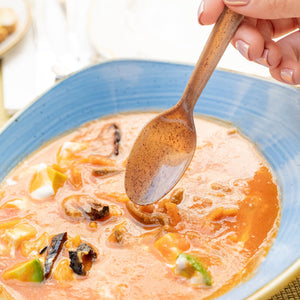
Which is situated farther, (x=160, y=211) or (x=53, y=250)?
(x=160, y=211)

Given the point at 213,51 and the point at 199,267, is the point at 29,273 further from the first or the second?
the point at 213,51

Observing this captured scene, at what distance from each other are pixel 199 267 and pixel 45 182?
1000mm

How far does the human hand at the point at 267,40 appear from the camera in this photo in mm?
2417

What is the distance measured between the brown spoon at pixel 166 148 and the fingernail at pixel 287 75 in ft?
1.73

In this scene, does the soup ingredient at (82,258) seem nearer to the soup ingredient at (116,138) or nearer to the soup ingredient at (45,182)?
the soup ingredient at (45,182)

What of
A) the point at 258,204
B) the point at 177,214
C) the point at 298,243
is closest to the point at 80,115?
the point at 177,214

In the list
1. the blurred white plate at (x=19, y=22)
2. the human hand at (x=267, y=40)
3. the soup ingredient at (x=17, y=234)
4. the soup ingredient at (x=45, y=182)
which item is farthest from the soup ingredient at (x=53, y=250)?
the blurred white plate at (x=19, y=22)

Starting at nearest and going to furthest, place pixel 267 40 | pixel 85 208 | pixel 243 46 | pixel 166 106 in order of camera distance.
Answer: pixel 85 208 → pixel 243 46 → pixel 267 40 → pixel 166 106

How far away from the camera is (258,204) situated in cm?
246

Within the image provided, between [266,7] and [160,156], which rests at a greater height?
[266,7]

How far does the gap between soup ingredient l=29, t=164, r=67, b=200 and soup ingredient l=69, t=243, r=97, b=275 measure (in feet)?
1.53

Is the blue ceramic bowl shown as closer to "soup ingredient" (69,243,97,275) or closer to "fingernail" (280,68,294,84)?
"fingernail" (280,68,294,84)

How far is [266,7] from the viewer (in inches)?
80.0

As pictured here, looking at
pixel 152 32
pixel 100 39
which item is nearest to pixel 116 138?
pixel 100 39
